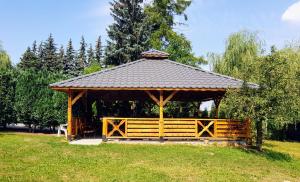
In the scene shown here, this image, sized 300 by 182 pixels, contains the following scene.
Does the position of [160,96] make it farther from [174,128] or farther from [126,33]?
[126,33]

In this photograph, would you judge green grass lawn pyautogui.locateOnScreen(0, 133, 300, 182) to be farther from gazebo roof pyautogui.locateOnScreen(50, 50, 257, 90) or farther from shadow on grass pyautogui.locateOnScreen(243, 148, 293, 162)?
gazebo roof pyautogui.locateOnScreen(50, 50, 257, 90)

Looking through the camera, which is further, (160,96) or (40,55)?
(40,55)

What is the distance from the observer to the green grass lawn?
1194 centimetres

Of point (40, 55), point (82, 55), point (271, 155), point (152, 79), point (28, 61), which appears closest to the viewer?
point (271, 155)

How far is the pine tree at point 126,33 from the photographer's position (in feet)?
120

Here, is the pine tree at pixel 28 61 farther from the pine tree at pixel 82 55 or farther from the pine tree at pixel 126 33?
the pine tree at pixel 126 33

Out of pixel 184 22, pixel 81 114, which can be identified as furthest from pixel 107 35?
pixel 81 114

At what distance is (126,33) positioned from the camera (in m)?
37.3

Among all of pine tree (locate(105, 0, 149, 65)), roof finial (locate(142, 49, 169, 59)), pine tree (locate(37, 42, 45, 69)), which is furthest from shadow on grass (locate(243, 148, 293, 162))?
pine tree (locate(37, 42, 45, 69))

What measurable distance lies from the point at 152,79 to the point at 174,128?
2.77 meters

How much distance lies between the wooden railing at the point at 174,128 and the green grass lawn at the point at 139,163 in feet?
3.42

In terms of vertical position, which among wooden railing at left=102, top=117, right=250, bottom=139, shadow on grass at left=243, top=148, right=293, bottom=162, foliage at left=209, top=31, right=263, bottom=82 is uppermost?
foliage at left=209, top=31, right=263, bottom=82

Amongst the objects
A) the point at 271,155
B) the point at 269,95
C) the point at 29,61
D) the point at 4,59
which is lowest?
the point at 271,155

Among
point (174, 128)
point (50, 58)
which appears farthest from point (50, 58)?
point (174, 128)
